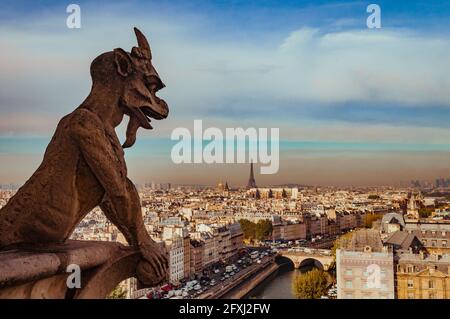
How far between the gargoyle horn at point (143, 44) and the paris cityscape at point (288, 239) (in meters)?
1.52

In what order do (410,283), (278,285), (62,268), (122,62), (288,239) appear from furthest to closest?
(288,239) < (278,285) < (410,283) < (122,62) < (62,268)

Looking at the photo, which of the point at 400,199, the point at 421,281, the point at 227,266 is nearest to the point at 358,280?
the point at 421,281

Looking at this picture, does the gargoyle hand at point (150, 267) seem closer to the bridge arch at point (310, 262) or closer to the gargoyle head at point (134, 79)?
the gargoyle head at point (134, 79)

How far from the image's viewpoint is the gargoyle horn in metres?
1.01

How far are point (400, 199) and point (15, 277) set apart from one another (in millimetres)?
20757

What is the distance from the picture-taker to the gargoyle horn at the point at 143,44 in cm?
101

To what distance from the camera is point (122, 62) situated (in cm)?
99

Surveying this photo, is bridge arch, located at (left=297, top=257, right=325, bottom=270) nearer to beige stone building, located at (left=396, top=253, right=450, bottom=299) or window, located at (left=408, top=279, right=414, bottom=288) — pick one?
beige stone building, located at (left=396, top=253, right=450, bottom=299)

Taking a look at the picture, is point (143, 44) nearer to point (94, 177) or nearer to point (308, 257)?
point (94, 177)

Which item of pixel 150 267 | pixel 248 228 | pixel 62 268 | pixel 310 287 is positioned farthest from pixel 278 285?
pixel 62 268

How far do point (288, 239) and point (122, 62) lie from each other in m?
21.2

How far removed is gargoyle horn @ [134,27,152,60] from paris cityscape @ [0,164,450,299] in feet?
5.00
